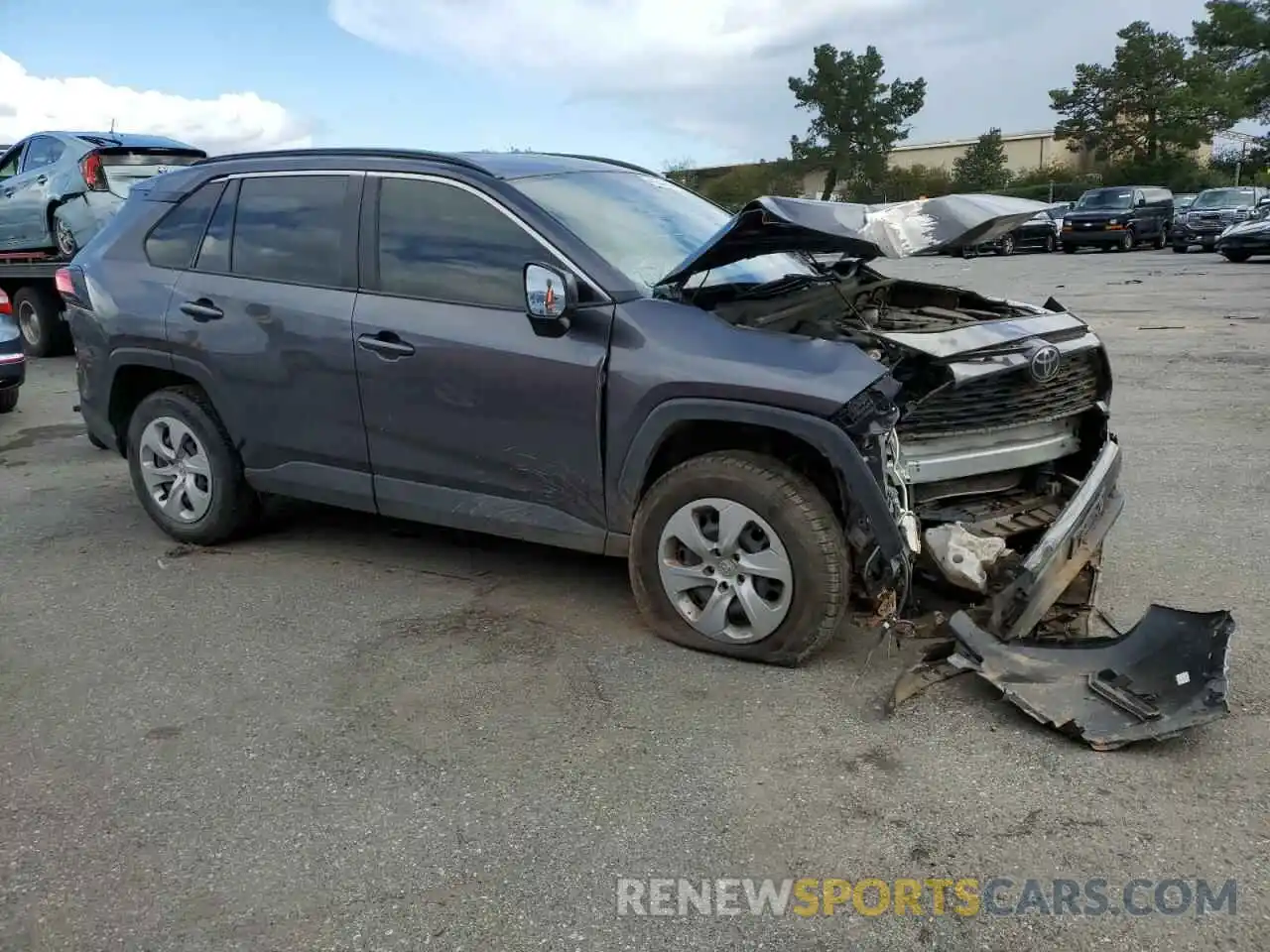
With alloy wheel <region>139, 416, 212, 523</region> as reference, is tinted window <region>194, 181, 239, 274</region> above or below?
above

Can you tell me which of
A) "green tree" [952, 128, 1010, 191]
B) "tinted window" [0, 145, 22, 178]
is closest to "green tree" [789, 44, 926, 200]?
"green tree" [952, 128, 1010, 191]

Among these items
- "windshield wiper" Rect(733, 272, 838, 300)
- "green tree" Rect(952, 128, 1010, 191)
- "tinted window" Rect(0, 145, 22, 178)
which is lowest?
"windshield wiper" Rect(733, 272, 838, 300)

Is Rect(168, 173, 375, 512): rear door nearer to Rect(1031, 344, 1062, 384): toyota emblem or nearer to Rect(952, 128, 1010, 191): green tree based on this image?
Rect(1031, 344, 1062, 384): toyota emblem

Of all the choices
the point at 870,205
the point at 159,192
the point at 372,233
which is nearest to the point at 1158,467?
the point at 870,205

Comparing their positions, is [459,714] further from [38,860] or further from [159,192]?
[159,192]

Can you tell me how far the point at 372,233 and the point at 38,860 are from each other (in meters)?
2.78

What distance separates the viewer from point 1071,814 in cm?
296

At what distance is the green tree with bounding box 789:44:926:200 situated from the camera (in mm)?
69188

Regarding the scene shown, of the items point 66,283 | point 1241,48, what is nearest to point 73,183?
point 66,283

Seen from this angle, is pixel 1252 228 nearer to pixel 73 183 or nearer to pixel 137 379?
pixel 73 183

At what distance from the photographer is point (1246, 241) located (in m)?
22.5

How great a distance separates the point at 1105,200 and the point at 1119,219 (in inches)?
44.1

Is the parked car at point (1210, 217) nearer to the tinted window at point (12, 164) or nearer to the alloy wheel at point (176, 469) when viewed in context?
the tinted window at point (12, 164)

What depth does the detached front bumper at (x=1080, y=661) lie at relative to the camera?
3293mm
